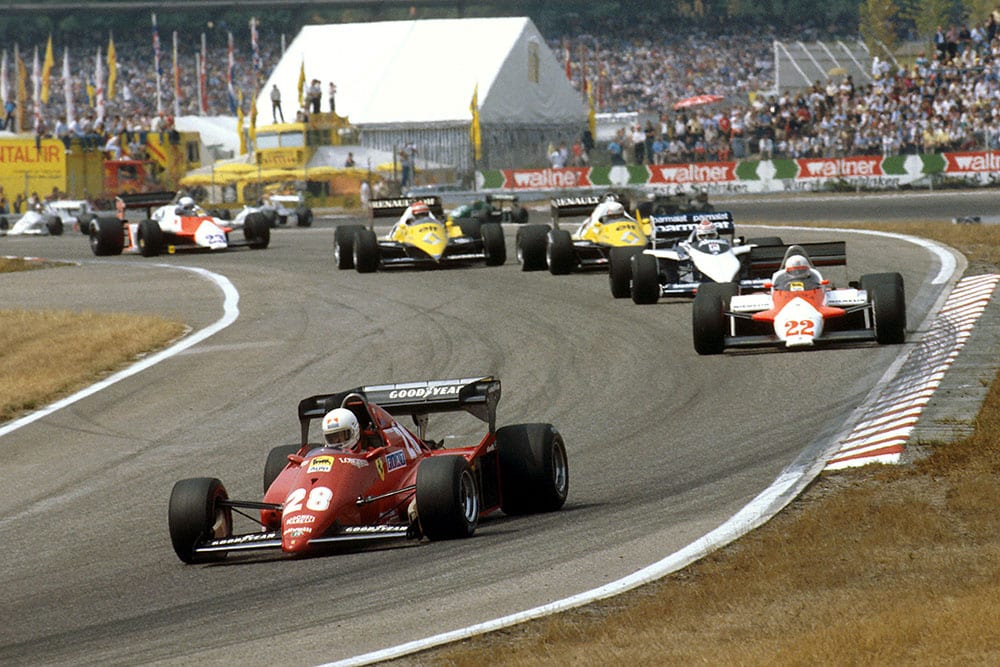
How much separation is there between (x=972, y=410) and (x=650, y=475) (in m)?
3.06

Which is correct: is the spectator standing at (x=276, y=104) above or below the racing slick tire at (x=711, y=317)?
above

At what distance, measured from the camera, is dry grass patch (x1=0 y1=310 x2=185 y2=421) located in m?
17.6

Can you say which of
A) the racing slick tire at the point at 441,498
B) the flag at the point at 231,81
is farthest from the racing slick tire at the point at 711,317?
the flag at the point at 231,81

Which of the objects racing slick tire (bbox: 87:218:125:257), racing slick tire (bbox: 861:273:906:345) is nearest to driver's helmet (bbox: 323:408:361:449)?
racing slick tire (bbox: 861:273:906:345)

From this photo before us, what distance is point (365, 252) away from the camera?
2853 cm

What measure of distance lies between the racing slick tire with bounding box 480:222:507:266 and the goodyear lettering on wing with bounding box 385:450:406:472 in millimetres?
18324

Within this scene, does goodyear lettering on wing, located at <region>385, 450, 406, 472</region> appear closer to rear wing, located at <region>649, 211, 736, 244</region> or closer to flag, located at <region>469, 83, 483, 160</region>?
rear wing, located at <region>649, 211, 736, 244</region>

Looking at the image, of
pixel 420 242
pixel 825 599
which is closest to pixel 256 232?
pixel 420 242

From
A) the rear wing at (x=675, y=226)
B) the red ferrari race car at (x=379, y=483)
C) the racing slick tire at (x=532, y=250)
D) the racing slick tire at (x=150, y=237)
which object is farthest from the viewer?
the racing slick tire at (x=150, y=237)

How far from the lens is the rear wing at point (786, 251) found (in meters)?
18.5

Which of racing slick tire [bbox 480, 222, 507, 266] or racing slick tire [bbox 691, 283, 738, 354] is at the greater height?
racing slick tire [bbox 480, 222, 507, 266]

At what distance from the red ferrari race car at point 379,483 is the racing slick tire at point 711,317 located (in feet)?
22.3

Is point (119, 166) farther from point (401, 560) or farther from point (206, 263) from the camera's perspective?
point (401, 560)

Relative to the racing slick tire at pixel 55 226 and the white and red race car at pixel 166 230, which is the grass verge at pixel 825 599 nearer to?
the white and red race car at pixel 166 230
